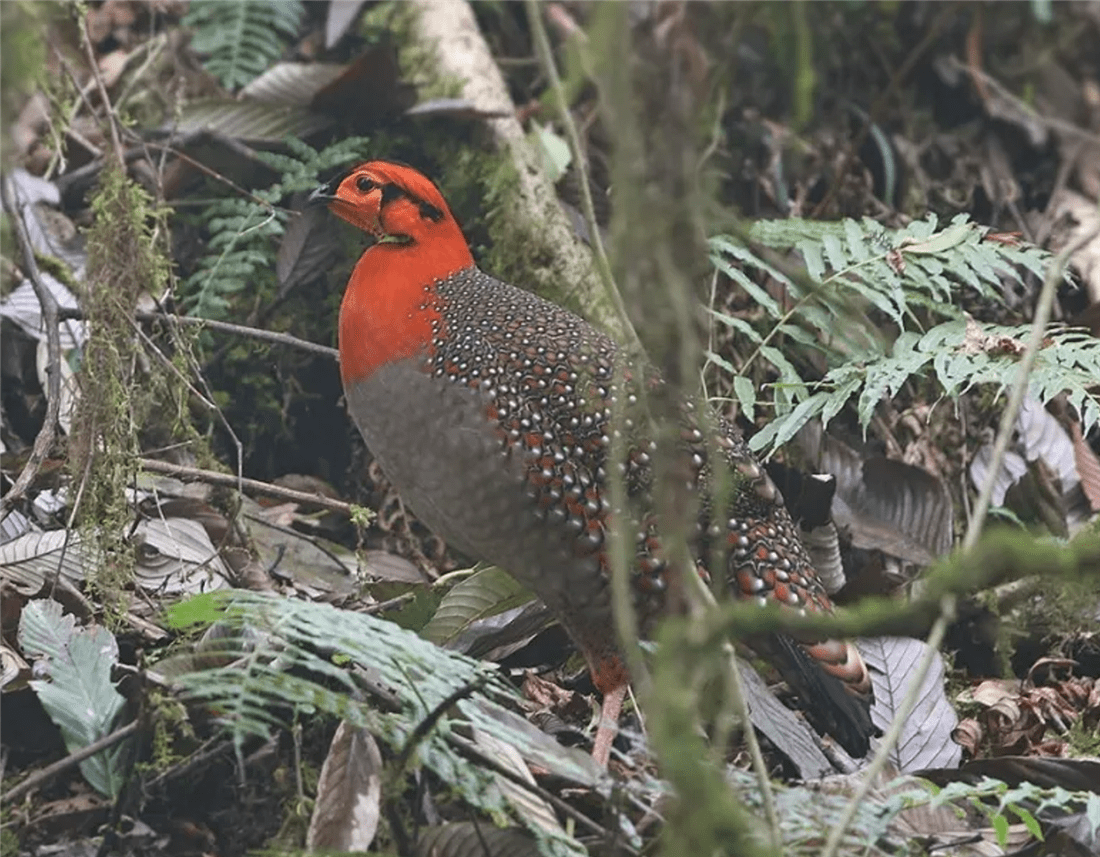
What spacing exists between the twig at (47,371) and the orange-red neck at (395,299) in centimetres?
69

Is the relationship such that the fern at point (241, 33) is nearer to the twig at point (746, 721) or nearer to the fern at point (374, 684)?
the fern at point (374, 684)

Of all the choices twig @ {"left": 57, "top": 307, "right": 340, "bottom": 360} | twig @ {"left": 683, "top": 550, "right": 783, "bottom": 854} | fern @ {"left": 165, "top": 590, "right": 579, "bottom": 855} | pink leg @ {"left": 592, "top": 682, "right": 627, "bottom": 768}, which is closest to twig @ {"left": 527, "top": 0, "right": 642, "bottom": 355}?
twig @ {"left": 683, "top": 550, "right": 783, "bottom": 854}

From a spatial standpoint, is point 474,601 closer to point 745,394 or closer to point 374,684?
point 745,394

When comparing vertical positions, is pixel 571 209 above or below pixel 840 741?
above

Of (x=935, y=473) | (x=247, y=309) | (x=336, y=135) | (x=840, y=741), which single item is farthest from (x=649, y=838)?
(x=336, y=135)

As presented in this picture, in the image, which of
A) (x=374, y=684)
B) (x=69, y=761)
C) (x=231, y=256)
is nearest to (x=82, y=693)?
(x=69, y=761)

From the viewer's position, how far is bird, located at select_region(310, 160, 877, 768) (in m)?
3.51

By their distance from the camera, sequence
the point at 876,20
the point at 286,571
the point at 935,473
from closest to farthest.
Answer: the point at 286,571 → the point at 935,473 → the point at 876,20

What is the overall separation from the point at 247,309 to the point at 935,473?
2.18 metres

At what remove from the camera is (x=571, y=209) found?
17.5ft

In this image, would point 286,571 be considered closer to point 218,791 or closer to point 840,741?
point 218,791

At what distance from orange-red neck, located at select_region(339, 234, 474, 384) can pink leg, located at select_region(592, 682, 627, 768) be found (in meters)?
0.89

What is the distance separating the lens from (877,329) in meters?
4.27

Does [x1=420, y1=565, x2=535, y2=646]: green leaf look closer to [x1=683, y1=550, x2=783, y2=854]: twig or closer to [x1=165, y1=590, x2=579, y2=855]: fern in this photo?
[x1=165, y1=590, x2=579, y2=855]: fern
